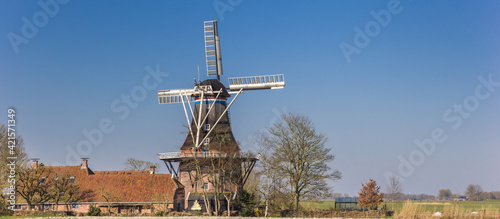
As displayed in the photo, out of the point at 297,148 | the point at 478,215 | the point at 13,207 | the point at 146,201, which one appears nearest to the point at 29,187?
the point at 13,207

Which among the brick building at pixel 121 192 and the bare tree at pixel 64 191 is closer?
the brick building at pixel 121 192

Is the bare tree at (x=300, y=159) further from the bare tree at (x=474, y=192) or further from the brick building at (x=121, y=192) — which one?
the bare tree at (x=474, y=192)

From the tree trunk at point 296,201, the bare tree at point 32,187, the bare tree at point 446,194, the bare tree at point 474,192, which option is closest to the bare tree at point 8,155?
the bare tree at point 32,187

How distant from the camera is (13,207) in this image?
44625 millimetres

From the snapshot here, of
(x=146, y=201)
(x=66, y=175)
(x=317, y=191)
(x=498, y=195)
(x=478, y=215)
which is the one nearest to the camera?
(x=478, y=215)

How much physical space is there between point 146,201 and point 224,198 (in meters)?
6.36

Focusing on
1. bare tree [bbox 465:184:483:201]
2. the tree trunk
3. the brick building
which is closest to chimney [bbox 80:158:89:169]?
the brick building

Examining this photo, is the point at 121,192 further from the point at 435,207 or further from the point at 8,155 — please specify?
the point at 435,207

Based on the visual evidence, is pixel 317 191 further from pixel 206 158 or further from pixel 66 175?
pixel 66 175

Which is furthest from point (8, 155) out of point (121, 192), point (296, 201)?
point (296, 201)

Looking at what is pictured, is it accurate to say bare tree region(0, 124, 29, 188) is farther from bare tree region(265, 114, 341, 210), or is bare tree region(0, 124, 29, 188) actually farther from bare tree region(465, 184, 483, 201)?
bare tree region(465, 184, 483, 201)

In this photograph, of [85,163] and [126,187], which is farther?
[85,163]

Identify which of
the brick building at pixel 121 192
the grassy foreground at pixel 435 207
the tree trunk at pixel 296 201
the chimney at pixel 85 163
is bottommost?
the grassy foreground at pixel 435 207

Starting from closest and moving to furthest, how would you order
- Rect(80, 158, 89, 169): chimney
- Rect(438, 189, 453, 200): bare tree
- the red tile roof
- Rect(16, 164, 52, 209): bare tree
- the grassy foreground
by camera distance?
the grassy foreground → Rect(16, 164, 52, 209): bare tree → the red tile roof → Rect(80, 158, 89, 169): chimney → Rect(438, 189, 453, 200): bare tree
